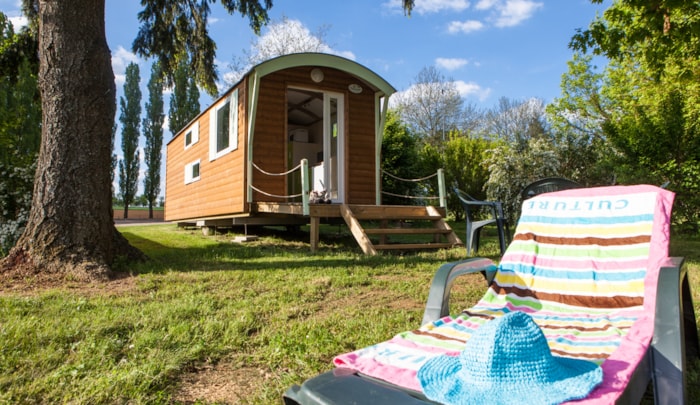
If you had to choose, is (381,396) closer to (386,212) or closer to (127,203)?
(386,212)

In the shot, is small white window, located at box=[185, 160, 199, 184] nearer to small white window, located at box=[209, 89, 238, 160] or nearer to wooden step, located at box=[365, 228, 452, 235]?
small white window, located at box=[209, 89, 238, 160]

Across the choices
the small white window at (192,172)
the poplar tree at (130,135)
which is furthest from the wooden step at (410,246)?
the poplar tree at (130,135)

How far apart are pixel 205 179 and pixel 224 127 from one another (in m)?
1.79

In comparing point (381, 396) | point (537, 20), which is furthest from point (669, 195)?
point (537, 20)

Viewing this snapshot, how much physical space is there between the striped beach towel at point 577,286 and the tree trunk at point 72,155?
3.83 metres

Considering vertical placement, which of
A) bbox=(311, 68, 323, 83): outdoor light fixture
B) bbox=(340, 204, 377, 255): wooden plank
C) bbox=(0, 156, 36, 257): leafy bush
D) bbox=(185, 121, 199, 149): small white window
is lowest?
bbox=(340, 204, 377, 255): wooden plank

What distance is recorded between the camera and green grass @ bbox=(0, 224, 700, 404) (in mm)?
2076

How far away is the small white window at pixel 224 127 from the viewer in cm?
815

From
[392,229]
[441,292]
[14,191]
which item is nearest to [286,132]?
[392,229]

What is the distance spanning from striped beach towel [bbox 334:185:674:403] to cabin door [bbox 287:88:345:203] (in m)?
5.84

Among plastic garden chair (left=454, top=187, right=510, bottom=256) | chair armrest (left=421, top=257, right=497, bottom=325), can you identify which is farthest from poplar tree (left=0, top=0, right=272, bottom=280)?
plastic garden chair (left=454, top=187, right=510, bottom=256)

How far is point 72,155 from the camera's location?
4.65 metres

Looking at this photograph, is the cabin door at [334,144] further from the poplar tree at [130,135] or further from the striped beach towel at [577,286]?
the poplar tree at [130,135]

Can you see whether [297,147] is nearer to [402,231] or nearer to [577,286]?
[402,231]
